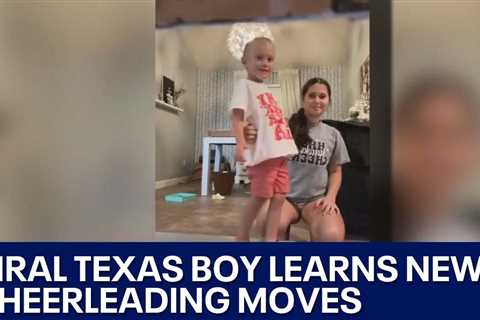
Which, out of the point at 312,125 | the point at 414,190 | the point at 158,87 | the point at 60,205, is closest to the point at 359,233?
the point at 414,190

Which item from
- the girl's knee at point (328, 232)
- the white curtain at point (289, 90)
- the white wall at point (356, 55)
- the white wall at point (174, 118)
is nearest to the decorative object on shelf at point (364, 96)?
the white wall at point (356, 55)

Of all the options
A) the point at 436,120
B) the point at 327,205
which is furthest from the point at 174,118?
the point at 436,120

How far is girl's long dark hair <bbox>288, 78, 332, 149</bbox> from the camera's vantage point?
795 mm

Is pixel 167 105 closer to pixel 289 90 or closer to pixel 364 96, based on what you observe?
pixel 289 90

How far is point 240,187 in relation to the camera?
811 millimetres

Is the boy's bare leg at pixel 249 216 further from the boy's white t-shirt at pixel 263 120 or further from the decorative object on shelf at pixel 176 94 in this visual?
the decorative object on shelf at pixel 176 94

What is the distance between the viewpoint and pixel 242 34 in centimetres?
81

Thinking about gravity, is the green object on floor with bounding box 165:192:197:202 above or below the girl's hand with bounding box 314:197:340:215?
above

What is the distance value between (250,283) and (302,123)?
0.36m

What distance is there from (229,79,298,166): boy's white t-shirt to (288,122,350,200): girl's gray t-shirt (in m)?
0.03

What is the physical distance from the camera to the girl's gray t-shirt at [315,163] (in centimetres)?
81

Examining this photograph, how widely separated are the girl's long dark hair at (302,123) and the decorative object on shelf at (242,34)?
13 cm

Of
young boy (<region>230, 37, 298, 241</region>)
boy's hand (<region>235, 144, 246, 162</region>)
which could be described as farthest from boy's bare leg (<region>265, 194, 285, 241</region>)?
boy's hand (<region>235, 144, 246, 162</region>)

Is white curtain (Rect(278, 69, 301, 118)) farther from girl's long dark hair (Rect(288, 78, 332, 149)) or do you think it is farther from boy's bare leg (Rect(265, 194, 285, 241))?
boy's bare leg (Rect(265, 194, 285, 241))
